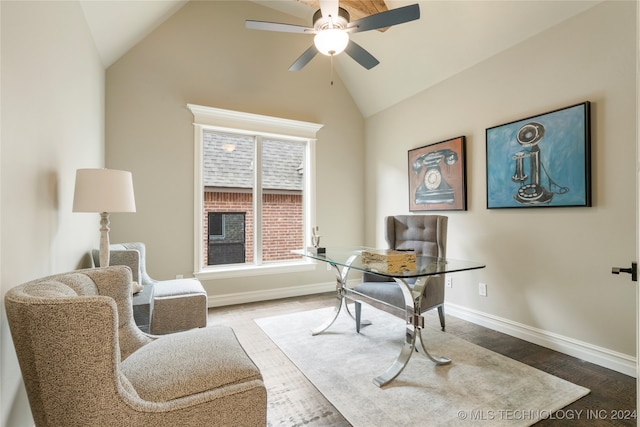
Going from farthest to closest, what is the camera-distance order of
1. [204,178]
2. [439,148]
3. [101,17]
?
[204,178]
[439,148]
[101,17]

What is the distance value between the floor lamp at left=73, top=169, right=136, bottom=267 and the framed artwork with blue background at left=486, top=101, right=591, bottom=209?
3.12m

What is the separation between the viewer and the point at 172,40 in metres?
3.43

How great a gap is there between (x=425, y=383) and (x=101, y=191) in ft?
7.86

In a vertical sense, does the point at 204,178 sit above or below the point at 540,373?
above

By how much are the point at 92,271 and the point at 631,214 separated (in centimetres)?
329

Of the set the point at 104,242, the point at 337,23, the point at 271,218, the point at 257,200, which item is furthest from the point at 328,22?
the point at 271,218

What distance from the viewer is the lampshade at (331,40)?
205cm

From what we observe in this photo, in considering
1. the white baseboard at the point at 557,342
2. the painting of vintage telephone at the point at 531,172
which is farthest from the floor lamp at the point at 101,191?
the white baseboard at the point at 557,342

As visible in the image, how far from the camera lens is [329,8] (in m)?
2.00

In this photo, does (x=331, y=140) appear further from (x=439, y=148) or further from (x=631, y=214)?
(x=631, y=214)

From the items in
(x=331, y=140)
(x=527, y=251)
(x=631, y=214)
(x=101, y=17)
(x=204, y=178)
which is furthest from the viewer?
(x=331, y=140)

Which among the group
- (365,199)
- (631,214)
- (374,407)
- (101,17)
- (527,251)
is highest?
(101,17)

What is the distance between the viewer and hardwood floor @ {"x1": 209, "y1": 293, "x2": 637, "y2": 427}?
5.37 feet

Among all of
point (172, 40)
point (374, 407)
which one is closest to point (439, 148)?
point (374, 407)
